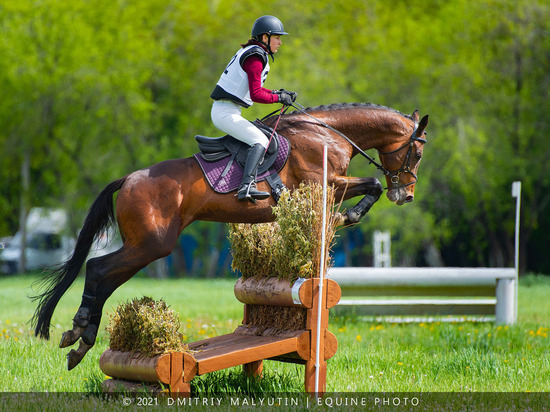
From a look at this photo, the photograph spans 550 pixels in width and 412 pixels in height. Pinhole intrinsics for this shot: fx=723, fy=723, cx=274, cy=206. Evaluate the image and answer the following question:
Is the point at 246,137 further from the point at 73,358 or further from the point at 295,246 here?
the point at 73,358

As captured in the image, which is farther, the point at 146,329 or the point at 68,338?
the point at 68,338

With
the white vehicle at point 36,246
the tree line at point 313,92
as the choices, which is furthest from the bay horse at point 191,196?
the white vehicle at point 36,246

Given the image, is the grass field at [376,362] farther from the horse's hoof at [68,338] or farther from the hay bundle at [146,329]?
the horse's hoof at [68,338]

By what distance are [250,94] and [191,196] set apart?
0.90 metres

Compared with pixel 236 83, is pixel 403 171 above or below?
below

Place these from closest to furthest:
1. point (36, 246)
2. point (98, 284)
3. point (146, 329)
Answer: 1. point (146, 329)
2. point (98, 284)
3. point (36, 246)

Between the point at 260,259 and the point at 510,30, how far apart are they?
1653 cm

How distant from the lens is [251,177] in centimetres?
543

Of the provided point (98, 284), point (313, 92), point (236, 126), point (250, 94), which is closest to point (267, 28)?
point (250, 94)

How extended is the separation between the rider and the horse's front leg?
64 cm

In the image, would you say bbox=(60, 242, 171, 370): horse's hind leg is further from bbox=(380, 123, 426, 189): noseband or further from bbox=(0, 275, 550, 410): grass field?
bbox=(380, 123, 426, 189): noseband

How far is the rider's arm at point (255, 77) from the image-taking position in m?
5.45

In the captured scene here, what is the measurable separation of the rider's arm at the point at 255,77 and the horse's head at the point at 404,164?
1324mm

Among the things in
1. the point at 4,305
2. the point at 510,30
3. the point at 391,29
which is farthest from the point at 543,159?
the point at 4,305
